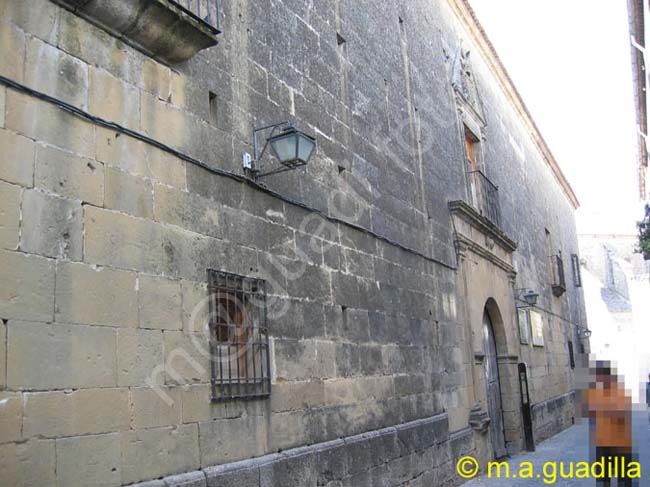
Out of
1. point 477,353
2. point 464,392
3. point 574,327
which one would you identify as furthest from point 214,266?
point 574,327

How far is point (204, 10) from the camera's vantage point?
4605mm

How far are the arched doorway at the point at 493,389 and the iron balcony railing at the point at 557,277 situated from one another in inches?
270

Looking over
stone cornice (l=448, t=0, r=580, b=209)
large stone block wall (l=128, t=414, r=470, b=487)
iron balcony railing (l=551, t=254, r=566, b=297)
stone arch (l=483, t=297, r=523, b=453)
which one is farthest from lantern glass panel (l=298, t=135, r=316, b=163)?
iron balcony railing (l=551, t=254, r=566, b=297)

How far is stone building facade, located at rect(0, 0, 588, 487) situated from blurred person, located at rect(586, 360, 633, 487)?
6.52 feet

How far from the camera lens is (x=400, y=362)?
23.1 feet

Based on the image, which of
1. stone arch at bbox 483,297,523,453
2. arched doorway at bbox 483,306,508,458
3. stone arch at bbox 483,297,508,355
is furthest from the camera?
stone arch at bbox 483,297,508,355

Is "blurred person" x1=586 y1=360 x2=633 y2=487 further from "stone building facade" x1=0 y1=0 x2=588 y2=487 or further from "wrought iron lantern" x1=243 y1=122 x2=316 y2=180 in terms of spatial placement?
"wrought iron lantern" x1=243 y1=122 x2=316 y2=180

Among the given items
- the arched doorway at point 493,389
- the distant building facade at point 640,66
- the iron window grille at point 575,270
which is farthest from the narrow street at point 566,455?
the distant building facade at point 640,66

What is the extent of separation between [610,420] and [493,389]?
583 centimetres

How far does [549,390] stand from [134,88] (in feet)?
43.8

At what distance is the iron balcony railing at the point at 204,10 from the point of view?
13.8ft

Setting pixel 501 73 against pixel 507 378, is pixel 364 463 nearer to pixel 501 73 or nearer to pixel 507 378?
pixel 507 378

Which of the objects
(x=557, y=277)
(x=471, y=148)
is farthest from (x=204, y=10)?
(x=557, y=277)

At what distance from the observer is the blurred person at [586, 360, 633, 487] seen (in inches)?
197
